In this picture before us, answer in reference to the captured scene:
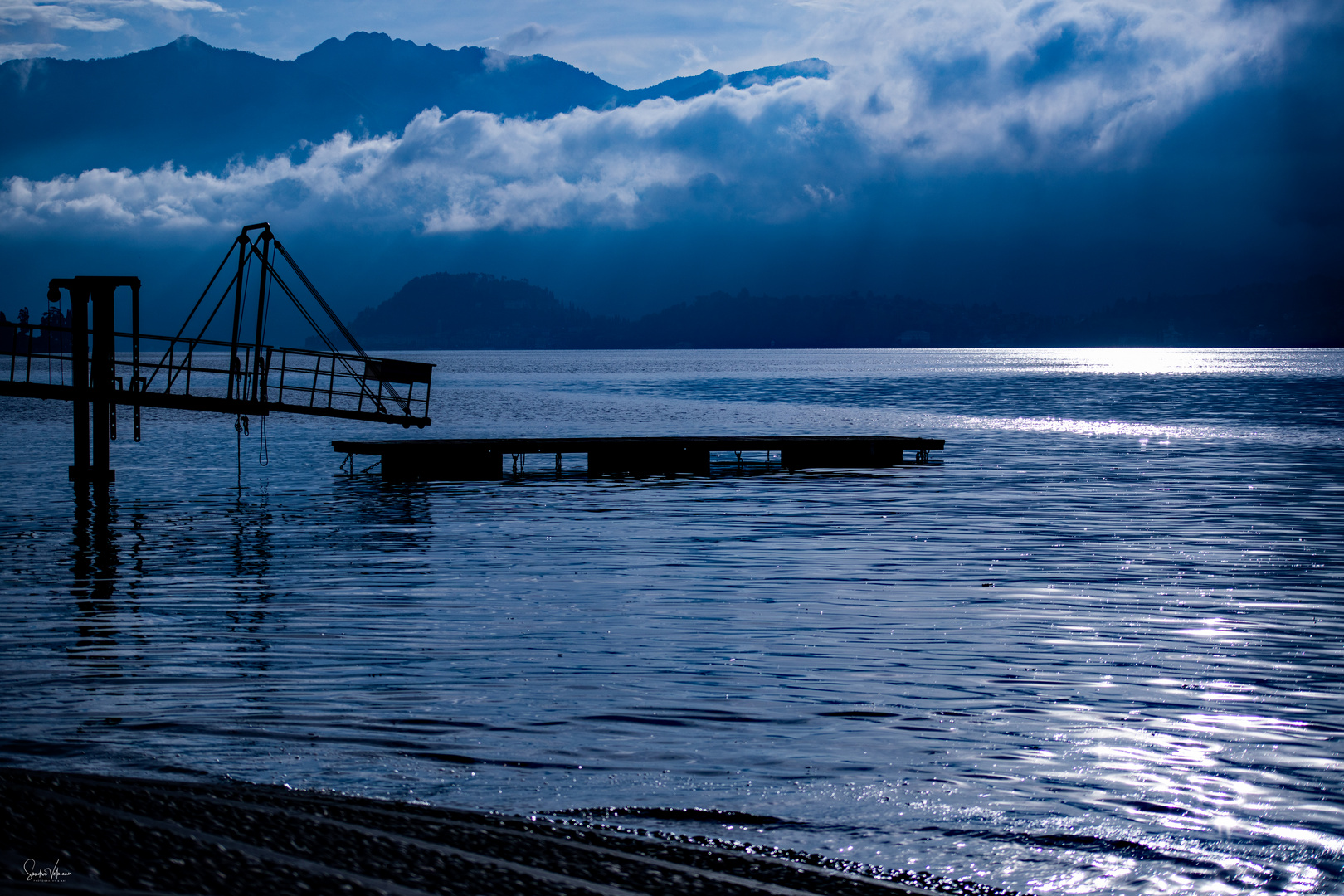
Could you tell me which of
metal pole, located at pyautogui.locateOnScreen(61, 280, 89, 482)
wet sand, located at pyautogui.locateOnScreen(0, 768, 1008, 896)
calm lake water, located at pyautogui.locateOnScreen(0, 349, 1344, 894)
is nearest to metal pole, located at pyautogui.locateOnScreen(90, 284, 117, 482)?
metal pole, located at pyautogui.locateOnScreen(61, 280, 89, 482)

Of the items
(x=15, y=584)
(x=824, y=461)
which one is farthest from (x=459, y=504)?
(x=824, y=461)

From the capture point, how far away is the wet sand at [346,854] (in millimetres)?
5539

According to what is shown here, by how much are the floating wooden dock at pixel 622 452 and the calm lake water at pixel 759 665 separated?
18.5ft

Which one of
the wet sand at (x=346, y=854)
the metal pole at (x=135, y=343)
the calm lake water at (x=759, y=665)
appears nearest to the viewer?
the wet sand at (x=346, y=854)

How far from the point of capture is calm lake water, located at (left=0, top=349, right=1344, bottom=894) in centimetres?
730

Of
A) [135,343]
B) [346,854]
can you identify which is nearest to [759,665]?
[346,854]

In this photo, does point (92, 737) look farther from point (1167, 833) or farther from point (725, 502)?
point (725, 502)

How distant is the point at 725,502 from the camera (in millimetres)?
27141

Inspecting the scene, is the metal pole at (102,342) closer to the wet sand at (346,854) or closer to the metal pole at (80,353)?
the metal pole at (80,353)

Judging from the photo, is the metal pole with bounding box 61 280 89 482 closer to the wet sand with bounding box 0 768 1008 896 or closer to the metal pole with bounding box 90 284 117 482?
the metal pole with bounding box 90 284 117 482

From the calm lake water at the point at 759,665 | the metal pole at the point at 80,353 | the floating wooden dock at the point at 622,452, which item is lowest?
the calm lake water at the point at 759,665

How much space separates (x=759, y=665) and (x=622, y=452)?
24348 mm

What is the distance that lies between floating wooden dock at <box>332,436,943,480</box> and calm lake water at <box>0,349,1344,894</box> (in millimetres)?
5650

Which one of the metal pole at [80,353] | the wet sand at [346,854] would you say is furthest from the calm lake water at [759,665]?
the metal pole at [80,353]
